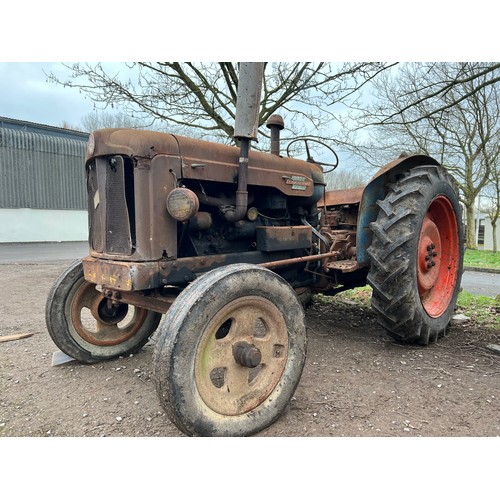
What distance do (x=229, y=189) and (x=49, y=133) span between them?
20.8 m

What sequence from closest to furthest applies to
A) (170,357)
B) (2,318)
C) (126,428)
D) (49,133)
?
(170,357)
(126,428)
(2,318)
(49,133)

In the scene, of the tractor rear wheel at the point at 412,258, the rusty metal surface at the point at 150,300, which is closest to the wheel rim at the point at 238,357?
the rusty metal surface at the point at 150,300

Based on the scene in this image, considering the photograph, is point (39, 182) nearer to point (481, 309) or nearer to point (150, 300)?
point (150, 300)

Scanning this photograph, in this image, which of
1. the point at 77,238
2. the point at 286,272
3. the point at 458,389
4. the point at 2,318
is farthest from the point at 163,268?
the point at 77,238

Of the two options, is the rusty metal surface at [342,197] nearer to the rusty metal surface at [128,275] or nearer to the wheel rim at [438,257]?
the wheel rim at [438,257]

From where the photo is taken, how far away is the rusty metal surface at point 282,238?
122 inches

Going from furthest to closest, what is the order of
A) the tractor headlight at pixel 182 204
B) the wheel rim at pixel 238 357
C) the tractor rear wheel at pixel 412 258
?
the tractor rear wheel at pixel 412 258, the tractor headlight at pixel 182 204, the wheel rim at pixel 238 357

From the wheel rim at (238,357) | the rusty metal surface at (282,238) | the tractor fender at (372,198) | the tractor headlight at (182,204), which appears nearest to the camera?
the wheel rim at (238,357)

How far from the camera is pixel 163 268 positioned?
8.30 ft

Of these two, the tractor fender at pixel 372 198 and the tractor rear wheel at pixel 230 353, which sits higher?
the tractor fender at pixel 372 198

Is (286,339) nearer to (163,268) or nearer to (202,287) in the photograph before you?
A: (202,287)

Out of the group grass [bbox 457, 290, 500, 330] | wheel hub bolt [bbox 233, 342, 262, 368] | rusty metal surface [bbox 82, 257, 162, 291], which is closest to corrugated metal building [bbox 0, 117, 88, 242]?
rusty metal surface [bbox 82, 257, 162, 291]

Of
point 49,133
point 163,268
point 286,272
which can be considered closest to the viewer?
point 163,268

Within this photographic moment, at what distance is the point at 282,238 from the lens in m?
3.20
